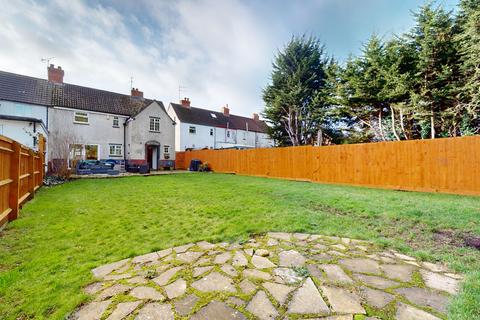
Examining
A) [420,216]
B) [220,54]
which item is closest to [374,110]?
[220,54]

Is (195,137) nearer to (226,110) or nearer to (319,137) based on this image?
(226,110)

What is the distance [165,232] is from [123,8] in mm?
8786

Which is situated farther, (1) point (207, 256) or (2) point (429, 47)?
(2) point (429, 47)

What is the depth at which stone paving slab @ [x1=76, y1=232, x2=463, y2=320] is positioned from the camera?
164 centimetres

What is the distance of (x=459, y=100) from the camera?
9.78 metres

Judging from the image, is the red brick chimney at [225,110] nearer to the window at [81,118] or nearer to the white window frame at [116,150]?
the white window frame at [116,150]

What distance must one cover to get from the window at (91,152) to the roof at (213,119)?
9726 mm

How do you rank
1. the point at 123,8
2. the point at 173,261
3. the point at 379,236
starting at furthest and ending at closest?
the point at 123,8
the point at 379,236
the point at 173,261

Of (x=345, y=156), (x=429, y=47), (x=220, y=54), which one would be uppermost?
(x=220, y=54)

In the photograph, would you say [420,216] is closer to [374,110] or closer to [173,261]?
[173,261]

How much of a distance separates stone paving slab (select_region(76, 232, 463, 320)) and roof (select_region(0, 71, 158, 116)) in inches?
787

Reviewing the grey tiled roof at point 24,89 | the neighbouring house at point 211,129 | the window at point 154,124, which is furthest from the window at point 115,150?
the neighbouring house at point 211,129

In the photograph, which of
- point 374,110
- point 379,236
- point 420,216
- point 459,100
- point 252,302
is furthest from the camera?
point 374,110

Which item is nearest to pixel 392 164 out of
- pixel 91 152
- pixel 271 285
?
pixel 271 285
